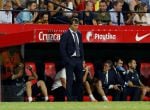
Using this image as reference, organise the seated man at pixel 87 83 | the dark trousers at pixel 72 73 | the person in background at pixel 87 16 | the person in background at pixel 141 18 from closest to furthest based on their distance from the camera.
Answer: the dark trousers at pixel 72 73, the seated man at pixel 87 83, the person in background at pixel 87 16, the person in background at pixel 141 18

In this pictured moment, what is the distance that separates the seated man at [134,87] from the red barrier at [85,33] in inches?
30.4

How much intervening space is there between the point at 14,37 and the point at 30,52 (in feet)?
6.21

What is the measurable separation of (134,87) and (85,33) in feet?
6.73

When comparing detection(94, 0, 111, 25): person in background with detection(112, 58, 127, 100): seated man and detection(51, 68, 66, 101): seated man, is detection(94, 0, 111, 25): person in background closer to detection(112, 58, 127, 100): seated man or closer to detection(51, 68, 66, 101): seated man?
detection(112, 58, 127, 100): seated man

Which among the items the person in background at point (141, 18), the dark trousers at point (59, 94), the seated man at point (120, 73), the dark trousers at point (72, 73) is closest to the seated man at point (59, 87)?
the dark trousers at point (59, 94)

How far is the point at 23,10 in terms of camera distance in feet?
61.4

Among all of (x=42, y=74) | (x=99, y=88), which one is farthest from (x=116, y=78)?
(x=42, y=74)

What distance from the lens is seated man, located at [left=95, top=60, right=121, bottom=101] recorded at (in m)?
18.7

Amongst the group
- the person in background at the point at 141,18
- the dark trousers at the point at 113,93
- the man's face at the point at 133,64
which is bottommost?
the dark trousers at the point at 113,93

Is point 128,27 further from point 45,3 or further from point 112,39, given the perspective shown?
point 45,3

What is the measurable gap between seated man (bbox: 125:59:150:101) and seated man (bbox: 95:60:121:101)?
32cm

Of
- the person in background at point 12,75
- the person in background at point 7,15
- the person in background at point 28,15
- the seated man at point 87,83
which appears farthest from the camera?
the person in background at point 28,15

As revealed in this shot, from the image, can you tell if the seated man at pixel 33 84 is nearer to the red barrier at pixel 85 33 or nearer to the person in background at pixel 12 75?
the person in background at pixel 12 75

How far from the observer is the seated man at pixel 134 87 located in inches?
744
